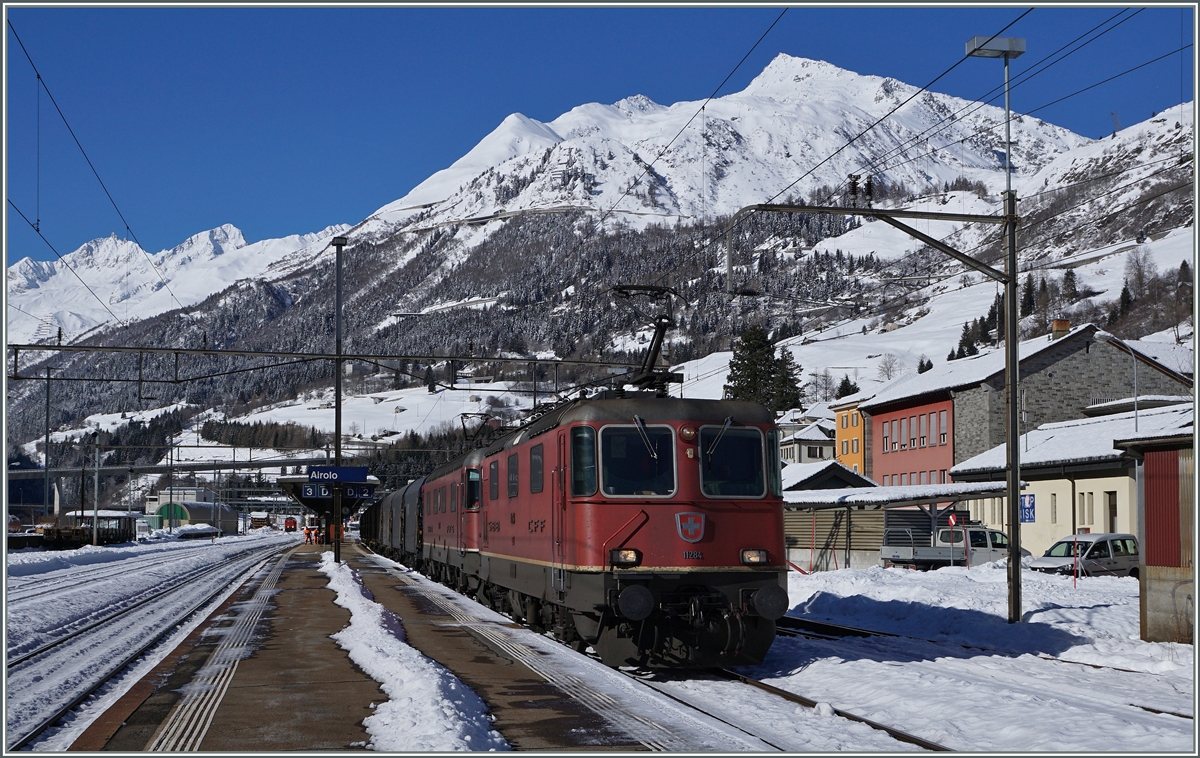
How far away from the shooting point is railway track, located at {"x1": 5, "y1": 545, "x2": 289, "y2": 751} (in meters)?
11.0

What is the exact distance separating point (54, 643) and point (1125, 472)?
34.1m

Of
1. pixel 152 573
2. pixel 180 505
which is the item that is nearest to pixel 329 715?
pixel 152 573

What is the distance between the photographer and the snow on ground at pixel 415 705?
908cm

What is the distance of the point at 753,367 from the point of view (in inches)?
3834

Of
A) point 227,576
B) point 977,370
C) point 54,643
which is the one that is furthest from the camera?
point 977,370

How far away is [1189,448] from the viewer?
15898 mm

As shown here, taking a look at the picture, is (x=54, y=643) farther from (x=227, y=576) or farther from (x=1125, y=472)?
(x=1125, y=472)

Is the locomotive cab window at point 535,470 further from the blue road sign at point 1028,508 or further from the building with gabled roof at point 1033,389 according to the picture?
the building with gabled roof at point 1033,389

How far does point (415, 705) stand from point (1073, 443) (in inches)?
1488

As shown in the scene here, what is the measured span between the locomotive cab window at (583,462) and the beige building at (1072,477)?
2719 centimetres

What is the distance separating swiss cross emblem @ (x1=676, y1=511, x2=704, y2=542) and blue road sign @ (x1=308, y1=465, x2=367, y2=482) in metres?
26.9

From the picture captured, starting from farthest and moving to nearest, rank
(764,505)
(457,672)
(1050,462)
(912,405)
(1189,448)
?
(912,405) < (1050,462) < (1189,448) < (764,505) < (457,672)

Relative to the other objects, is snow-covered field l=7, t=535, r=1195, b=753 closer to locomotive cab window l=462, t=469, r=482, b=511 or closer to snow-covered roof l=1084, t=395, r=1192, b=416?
locomotive cab window l=462, t=469, r=482, b=511

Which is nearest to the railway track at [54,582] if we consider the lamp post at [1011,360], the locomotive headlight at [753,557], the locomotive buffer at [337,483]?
the locomotive buffer at [337,483]
